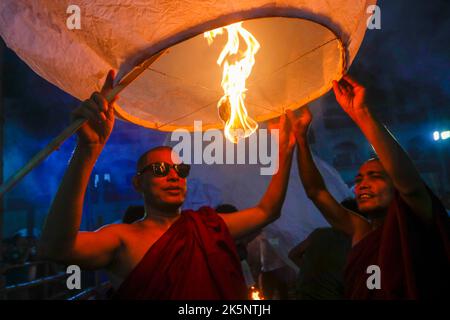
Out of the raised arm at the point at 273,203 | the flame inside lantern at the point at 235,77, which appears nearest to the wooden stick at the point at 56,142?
the flame inside lantern at the point at 235,77

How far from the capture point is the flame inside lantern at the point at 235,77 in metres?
1.95

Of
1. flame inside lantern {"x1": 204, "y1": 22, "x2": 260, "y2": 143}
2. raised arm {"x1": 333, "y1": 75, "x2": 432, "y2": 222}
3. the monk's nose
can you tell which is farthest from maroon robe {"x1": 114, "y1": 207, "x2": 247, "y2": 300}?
raised arm {"x1": 333, "y1": 75, "x2": 432, "y2": 222}

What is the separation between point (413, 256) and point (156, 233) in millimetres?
1718

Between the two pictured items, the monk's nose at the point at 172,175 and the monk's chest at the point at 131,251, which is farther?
the monk's nose at the point at 172,175

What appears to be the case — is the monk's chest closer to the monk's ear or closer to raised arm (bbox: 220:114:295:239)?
the monk's ear

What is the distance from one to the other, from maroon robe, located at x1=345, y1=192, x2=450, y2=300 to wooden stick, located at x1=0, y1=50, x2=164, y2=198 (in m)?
1.86

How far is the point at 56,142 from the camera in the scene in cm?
138

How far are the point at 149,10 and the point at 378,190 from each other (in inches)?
90.6

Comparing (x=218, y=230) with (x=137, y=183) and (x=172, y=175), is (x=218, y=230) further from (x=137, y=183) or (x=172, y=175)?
(x=137, y=183)

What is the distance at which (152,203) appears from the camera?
8.08 ft

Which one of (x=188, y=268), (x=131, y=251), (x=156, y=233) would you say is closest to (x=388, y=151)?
(x=188, y=268)

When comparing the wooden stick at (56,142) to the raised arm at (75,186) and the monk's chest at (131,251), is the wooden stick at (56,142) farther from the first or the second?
the monk's chest at (131,251)

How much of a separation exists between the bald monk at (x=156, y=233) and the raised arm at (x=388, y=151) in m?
0.63

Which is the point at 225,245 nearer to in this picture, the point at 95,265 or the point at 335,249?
the point at 95,265
